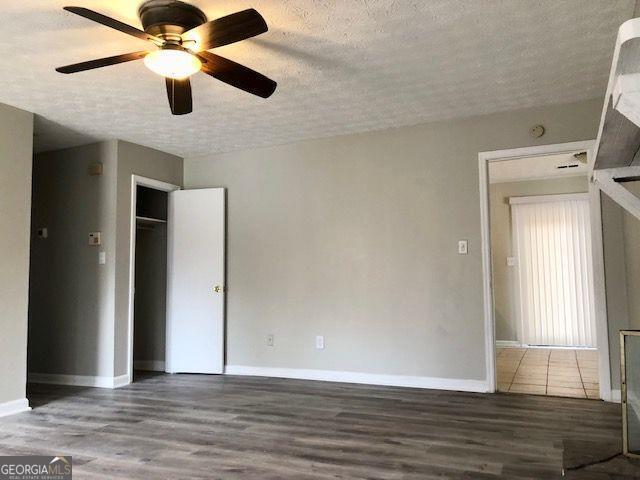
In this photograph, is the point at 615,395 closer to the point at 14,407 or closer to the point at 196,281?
the point at 196,281

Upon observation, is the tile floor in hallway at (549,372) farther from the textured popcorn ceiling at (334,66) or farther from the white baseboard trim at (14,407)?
the white baseboard trim at (14,407)

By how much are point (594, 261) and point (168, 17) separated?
335 cm

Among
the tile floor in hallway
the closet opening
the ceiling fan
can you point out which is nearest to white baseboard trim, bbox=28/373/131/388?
the closet opening

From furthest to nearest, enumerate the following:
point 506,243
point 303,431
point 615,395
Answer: point 506,243
point 615,395
point 303,431

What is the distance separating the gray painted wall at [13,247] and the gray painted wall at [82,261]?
84 centimetres

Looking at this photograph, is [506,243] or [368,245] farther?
[506,243]

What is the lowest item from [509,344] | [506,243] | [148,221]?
[509,344]

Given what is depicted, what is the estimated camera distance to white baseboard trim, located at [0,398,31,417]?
371 cm

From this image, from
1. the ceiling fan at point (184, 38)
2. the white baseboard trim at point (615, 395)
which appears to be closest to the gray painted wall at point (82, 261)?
the ceiling fan at point (184, 38)

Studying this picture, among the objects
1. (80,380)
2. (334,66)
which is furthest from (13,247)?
(334,66)

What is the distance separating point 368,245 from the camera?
465 cm

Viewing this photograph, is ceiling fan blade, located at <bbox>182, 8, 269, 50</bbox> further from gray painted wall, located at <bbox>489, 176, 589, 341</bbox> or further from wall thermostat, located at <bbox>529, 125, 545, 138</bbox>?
gray painted wall, located at <bbox>489, 176, 589, 341</bbox>

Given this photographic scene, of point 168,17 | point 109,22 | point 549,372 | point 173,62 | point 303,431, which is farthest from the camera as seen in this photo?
point 549,372

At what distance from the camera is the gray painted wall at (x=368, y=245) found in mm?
4270
